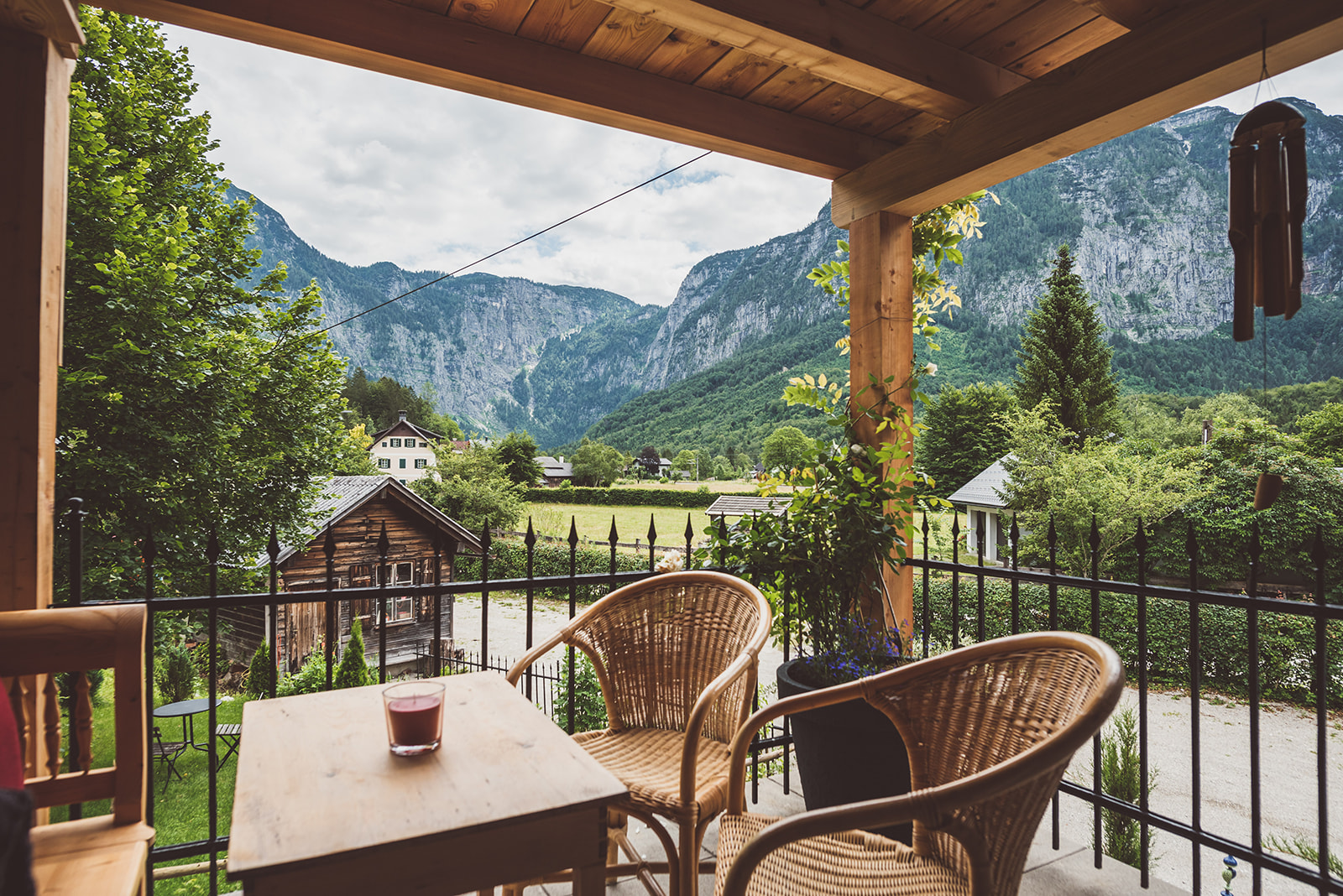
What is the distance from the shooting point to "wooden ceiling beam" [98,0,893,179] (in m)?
1.56

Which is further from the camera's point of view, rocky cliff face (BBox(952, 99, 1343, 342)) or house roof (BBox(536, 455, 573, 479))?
rocky cliff face (BBox(952, 99, 1343, 342))

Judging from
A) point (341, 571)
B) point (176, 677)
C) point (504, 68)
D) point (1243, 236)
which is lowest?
point (176, 677)

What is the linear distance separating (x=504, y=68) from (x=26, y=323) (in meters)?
1.20

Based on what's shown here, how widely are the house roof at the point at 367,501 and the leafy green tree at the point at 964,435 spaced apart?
70.0 ft

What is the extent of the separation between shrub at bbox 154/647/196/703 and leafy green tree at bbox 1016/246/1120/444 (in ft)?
73.8

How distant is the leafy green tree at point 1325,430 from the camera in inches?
671

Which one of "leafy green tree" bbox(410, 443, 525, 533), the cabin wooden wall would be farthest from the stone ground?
"leafy green tree" bbox(410, 443, 525, 533)

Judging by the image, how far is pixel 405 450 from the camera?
118 ft

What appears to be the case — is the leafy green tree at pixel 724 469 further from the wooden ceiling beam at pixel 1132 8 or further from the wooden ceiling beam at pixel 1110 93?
the wooden ceiling beam at pixel 1132 8

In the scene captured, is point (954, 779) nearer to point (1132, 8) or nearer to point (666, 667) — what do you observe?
point (666, 667)

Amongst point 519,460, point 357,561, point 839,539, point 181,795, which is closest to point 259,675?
point 181,795

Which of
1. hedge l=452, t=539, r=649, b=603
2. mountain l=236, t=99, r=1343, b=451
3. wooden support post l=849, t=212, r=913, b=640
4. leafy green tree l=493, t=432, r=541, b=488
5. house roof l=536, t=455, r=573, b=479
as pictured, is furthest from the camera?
house roof l=536, t=455, r=573, b=479

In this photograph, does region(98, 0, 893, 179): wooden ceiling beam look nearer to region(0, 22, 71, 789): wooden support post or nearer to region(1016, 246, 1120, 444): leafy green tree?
region(0, 22, 71, 789): wooden support post

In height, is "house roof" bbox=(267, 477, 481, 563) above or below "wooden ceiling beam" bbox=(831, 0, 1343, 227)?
below
